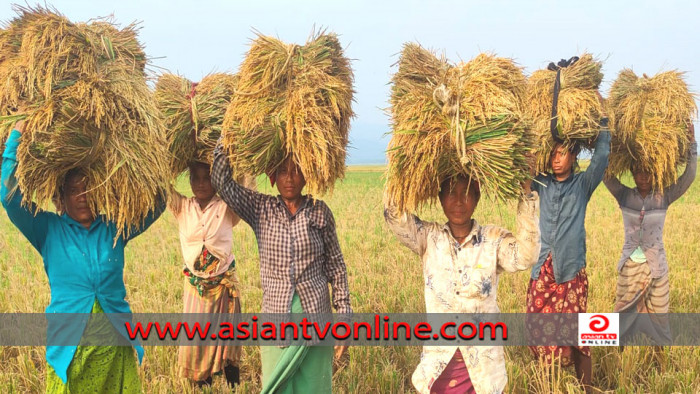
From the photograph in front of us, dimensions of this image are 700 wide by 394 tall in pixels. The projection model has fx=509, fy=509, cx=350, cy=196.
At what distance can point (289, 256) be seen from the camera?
2762 mm

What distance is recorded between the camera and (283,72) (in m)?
2.71

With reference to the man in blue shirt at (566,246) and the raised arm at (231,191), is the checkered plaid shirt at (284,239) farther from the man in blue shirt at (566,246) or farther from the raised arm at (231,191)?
the man in blue shirt at (566,246)

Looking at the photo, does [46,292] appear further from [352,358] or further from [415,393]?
[415,393]

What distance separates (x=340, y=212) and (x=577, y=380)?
9.67 m

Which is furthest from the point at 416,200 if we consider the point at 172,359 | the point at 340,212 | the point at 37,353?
the point at 340,212

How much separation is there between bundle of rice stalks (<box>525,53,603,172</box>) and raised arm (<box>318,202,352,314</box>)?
155 centimetres

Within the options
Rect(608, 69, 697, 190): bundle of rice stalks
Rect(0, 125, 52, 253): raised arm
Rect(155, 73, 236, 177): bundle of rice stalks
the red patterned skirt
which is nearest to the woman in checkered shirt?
Rect(155, 73, 236, 177): bundle of rice stalks

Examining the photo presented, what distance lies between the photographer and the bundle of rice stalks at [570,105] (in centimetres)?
351

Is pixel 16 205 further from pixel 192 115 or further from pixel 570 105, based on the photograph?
pixel 570 105

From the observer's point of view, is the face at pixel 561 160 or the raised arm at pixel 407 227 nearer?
the raised arm at pixel 407 227

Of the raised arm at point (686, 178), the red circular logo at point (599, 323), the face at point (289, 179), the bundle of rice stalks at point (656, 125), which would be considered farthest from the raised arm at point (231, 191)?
the raised arm at point (686, 178)

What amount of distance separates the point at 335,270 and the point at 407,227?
1.71 ft

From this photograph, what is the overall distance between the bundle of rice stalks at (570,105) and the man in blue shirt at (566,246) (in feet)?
0.25

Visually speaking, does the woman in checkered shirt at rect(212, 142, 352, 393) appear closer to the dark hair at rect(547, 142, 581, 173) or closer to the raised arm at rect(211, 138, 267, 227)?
the raised arm at rect(211, 138, 267, 227)
